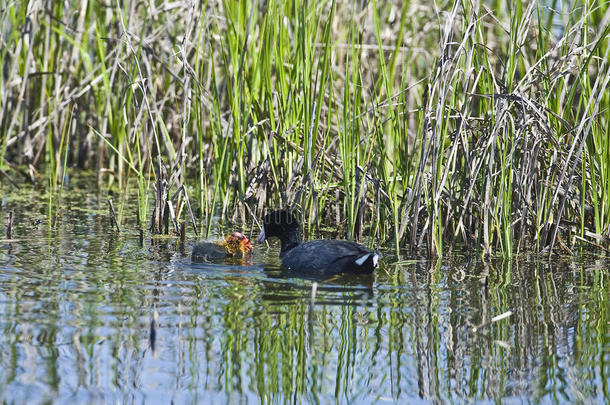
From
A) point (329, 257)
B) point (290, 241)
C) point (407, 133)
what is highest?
point (407, 133)

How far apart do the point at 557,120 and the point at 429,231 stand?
123cm

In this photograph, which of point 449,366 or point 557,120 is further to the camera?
point 557,120

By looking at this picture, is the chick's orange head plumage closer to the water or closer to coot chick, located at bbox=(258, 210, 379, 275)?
A: the water

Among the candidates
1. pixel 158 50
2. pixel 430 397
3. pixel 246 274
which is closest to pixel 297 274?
pixel 246 274

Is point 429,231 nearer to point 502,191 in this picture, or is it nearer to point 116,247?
point 502,191

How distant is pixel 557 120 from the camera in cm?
634

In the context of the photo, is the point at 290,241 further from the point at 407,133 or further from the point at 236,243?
the point at 407,133

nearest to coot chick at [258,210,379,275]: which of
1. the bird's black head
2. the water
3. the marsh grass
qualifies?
the bird's black head

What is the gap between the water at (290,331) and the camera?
3646 mm

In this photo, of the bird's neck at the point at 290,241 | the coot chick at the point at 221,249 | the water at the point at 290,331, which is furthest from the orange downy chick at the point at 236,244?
the bird's neck at the point at 290,241

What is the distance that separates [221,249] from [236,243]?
0.22 meters

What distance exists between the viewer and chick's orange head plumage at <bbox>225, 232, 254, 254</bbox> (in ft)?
20.9

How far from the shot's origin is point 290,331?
14.3 ft

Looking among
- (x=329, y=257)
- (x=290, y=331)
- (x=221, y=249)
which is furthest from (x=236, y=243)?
(x=290, y=331)
